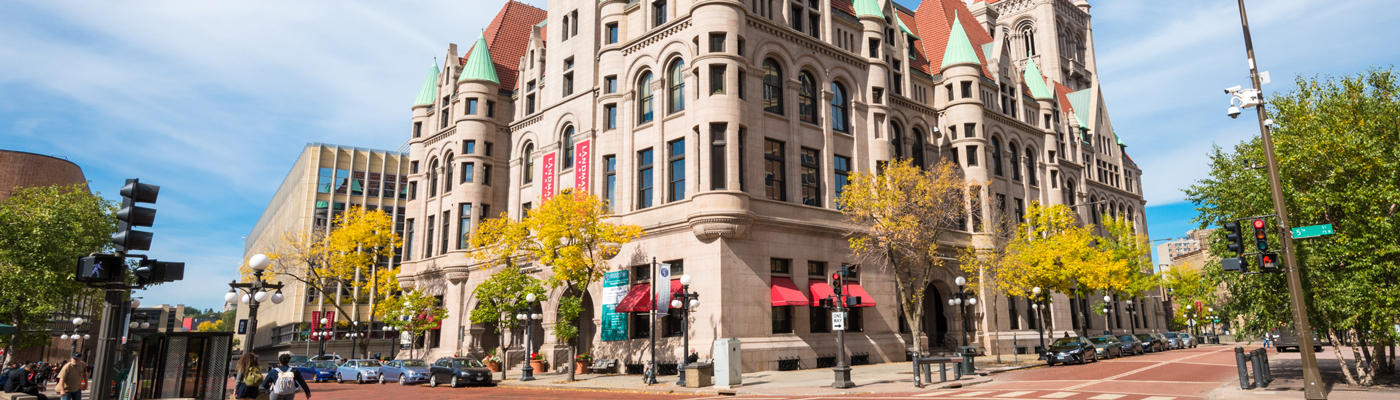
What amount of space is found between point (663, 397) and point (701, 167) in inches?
515

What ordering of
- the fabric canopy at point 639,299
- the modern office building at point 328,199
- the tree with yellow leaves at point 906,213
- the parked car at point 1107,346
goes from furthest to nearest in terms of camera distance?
the modern office building at point 328,199 → the parked car at point 1107,346 → the fabric canopy at point 639,299 → the tree with yellow leaves at point 906,213

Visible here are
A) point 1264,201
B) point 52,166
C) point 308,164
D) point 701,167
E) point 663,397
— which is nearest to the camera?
point 1264,201

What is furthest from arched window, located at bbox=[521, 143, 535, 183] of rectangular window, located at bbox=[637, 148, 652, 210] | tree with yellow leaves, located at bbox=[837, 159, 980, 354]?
tree with yellow leaves, located at bbox=[837, 159, 980, 354]

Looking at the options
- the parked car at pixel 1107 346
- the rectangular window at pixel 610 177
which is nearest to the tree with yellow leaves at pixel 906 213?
the rectangular window at pixel 610 177

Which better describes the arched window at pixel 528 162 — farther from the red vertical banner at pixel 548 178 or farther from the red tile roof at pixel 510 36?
the red tile roof at pixel 510 36

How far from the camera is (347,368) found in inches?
1455

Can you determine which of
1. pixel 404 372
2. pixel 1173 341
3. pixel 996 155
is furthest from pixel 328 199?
pixel 1173 341

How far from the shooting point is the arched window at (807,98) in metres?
38.4

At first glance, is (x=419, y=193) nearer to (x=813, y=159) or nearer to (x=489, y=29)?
(x=489, y=29)

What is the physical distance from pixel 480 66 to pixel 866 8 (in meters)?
24.9

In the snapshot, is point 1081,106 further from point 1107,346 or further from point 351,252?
point 351,252

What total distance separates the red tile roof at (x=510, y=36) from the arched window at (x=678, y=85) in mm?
18623

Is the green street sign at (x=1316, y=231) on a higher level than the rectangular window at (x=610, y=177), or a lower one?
lower

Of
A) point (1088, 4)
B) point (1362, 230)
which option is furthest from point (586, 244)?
point (1088, 4)
